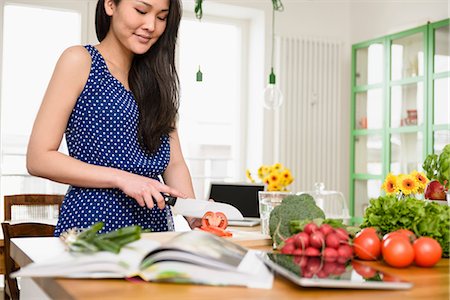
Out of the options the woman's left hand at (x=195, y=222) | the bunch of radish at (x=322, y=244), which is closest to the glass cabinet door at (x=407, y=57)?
the woman's left hand at (x=195, y=222)

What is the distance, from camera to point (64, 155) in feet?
4.83

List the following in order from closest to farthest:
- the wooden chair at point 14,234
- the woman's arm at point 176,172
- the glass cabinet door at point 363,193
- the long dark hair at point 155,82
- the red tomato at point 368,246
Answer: the red tomato at point 368,246, the long dark hair at point 155,82, the woman's arm at point 176,172, the wooden chair at point 14,234, the glass cabinet door at point 363,193

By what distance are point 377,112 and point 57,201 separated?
2.76 meters

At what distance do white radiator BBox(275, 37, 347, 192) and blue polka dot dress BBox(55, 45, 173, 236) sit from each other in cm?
369

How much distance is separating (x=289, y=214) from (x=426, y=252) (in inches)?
12.5

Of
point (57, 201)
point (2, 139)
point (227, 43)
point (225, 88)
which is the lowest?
point (57, 201)

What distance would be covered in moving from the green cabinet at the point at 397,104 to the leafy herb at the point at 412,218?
3068 millimetres

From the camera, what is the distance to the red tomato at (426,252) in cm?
124

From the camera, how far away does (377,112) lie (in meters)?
5.06

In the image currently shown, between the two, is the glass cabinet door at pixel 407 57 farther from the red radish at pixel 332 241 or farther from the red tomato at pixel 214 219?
the red radish at pixel 332 241

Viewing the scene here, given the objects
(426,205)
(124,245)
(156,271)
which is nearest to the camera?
(156,271)

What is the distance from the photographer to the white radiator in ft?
17.4

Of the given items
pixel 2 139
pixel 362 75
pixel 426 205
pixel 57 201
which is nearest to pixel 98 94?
pixel 426 205

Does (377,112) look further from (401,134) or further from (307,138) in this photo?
(307,138)
